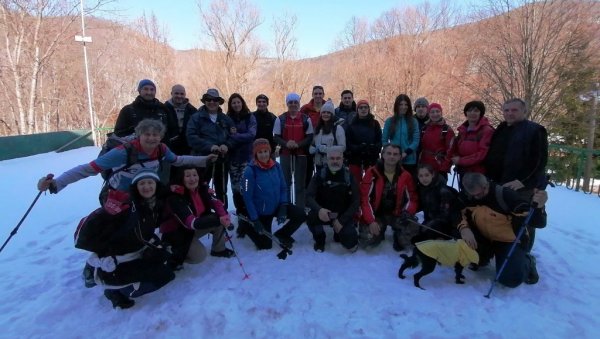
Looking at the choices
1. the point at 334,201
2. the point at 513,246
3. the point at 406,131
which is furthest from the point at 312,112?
the point at 513,246

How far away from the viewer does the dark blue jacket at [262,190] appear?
405 cm

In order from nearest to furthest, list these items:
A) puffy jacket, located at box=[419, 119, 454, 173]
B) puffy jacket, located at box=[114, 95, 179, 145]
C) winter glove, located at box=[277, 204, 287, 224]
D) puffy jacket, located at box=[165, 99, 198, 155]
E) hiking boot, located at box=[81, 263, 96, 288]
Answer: hiking boot, located at box=[81, 263, 96, 288], winter glove, located at box=[277, 204, 287, 224], puffy jacket, located at box=[114, 95, 179, 145], puffy jacket, located at box=[419, 119, 454, 173], puffy jacket, located at box=[165, 99, 198, 155]

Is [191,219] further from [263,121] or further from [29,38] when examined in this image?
[29,38]

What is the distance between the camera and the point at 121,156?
3361mm

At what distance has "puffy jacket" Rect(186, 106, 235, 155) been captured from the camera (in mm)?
4535

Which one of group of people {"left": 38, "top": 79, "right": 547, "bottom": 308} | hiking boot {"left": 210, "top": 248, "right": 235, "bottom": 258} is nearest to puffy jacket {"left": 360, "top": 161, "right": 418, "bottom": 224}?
group of people {"left": 38, "top": 79, "right": 547, "bottom": 308}

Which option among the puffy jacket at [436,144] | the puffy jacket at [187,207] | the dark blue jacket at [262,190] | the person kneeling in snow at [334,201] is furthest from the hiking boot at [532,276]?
the puffy jacket at [187,207]

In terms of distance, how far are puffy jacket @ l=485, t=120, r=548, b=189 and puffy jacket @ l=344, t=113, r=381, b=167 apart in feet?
5.22

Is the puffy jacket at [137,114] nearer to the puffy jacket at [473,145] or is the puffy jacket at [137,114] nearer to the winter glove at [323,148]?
the winter glove at [323,148]

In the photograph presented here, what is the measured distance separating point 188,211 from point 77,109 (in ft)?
120

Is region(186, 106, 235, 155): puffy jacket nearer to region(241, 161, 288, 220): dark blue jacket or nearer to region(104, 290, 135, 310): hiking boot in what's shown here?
region(241, 161, 288, 220): dark blue jacket

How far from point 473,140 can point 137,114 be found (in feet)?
13.7

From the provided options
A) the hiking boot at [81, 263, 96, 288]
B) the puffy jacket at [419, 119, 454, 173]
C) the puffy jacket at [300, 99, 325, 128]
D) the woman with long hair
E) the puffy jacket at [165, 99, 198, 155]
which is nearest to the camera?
the hiking boot at [81, 263, 96, 288]

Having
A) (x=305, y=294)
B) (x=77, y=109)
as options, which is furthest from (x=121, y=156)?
(x=77, y=109)
